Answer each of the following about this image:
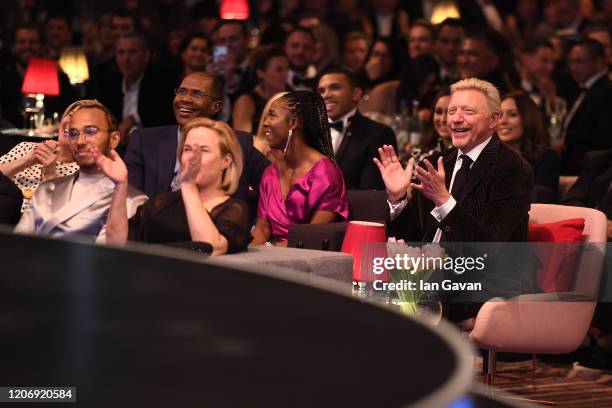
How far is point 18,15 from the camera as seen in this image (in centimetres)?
1488

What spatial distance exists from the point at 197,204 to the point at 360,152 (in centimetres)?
282

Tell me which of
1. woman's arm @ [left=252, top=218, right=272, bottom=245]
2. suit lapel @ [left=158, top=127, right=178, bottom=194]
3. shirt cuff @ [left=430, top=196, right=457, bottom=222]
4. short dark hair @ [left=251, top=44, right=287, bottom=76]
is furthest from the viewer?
short dark hair @ [left=251, top=44, right=287, bottom=76]

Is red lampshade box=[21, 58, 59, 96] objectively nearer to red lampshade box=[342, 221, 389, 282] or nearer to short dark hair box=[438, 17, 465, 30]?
short dark hair box=[438, 17, 465, 30]

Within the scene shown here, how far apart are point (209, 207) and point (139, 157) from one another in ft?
5.34

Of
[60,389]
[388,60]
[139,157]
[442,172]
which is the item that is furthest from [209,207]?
[388,60]

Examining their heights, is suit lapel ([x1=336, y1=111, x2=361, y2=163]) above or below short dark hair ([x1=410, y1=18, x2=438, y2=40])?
below

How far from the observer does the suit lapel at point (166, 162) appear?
6113mm

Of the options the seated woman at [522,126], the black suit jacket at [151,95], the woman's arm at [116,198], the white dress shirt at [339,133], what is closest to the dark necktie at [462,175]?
the woman's arm at [116,198]

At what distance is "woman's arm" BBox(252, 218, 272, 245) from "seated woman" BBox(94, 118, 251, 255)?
115cm

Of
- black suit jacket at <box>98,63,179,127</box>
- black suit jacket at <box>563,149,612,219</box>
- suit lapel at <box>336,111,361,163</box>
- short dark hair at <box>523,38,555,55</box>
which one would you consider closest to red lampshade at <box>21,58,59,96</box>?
black suit jacket at <box>98,63,179,127</box>

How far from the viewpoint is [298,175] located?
6.06m

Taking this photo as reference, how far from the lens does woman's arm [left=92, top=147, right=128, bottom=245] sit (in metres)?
4.45

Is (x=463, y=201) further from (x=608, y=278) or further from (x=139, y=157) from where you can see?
(x=139, y=157)

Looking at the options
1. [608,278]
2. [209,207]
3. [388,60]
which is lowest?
[608,278]
